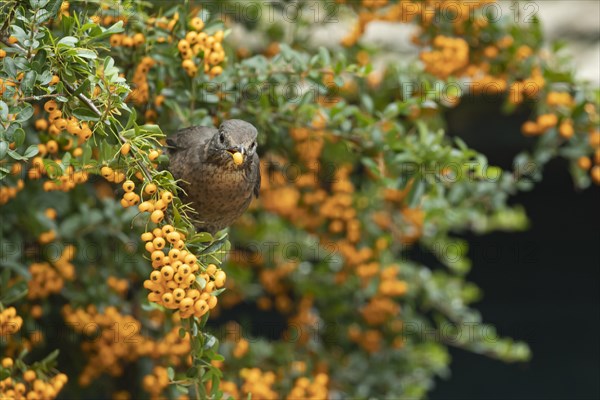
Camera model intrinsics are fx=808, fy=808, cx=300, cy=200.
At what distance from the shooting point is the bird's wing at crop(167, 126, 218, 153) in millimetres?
1554

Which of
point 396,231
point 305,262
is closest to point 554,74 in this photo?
point 396,231

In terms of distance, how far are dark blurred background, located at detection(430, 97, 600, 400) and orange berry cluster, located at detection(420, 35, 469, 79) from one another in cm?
136

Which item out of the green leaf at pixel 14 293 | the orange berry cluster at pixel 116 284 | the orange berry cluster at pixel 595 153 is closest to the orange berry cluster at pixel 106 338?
the orange berry cluster at pixel 116 284

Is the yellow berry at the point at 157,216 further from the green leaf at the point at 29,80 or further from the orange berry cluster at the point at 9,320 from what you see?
the orange berry cluster at the point at 9,320

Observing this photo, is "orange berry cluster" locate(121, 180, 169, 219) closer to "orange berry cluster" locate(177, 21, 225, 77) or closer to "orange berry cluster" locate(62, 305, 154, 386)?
"orange berry cluster" locate(177, 21, 225, 77)

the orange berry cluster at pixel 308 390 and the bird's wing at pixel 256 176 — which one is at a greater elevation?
the bird's wing at pixel 256 176

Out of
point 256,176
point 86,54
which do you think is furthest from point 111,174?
point 256,176

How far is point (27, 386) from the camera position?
1.72 m

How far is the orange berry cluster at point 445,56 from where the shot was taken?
2266 millimetres

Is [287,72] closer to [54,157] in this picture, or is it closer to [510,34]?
[54,157]

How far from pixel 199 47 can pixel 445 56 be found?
0.90 meters

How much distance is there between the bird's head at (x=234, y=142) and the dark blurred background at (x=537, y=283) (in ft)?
7.79

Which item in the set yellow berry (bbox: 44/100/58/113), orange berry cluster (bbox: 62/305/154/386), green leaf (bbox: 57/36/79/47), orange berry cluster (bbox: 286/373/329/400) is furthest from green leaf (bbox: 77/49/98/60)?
orange berry cluster (bbox: 286/373/329/400)

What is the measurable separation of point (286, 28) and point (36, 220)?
137cm
